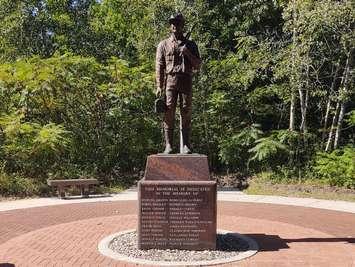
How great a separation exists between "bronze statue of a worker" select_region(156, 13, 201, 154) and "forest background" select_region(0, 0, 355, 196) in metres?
8.23

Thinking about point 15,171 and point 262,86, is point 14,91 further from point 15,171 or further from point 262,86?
point 262,86

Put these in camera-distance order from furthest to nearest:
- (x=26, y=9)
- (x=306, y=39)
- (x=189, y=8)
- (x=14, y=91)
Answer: (x=26, y=9) < (x=189, y=8) < (x=14, y=91) < (x=306, y=39)

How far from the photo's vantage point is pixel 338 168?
1741cm

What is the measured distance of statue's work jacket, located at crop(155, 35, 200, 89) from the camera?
9289 mm


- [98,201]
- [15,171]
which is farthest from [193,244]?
[15,171]

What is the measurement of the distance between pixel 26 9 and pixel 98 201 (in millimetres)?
18894

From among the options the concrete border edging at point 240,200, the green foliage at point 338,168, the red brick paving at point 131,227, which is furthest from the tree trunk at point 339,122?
the red brick paving at point 131,227

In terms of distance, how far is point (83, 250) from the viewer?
8664 millimetres

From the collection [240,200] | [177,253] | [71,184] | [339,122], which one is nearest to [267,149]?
[339,122]

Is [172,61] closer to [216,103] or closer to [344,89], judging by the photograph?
[344,89]

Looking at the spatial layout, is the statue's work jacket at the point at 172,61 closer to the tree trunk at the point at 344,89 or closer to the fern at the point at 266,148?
the fern at the point at 266,148

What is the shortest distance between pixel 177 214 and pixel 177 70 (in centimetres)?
248

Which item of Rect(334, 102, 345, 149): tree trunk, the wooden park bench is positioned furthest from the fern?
the wooden park bench

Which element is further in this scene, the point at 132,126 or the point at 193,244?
the point at 132,126
